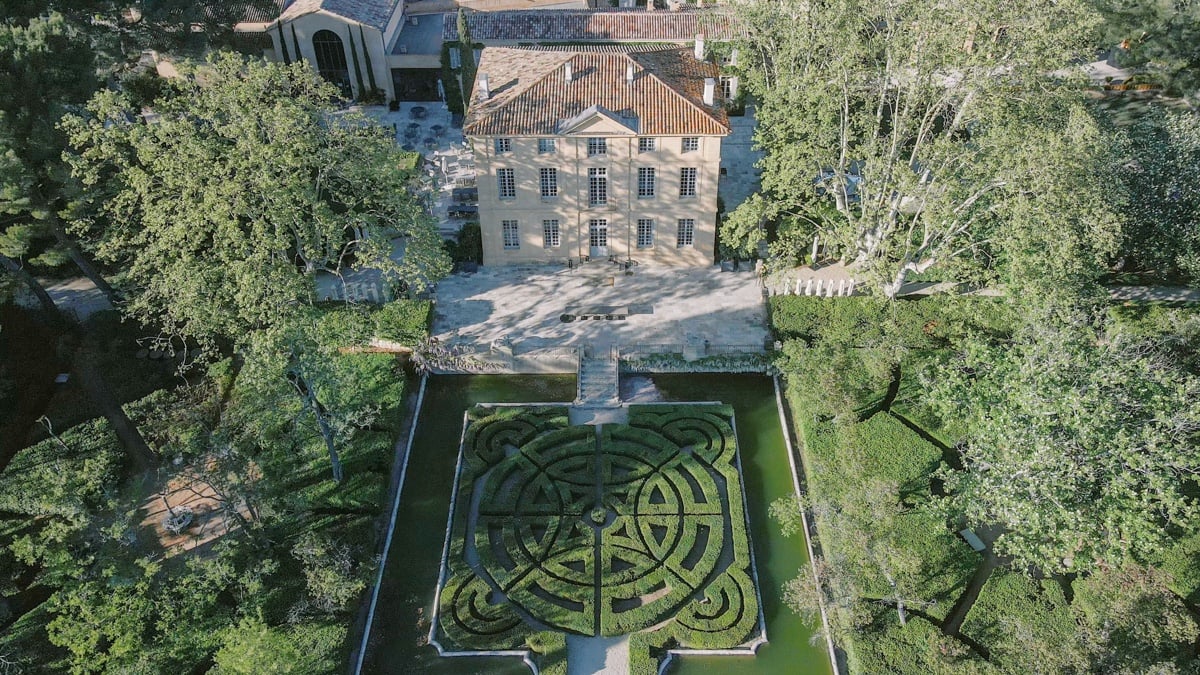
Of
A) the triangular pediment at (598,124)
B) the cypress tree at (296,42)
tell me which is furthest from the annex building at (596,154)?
the cypress tree at (296,42)

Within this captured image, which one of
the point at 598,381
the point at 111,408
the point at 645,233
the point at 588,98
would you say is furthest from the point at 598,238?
the point at 111,408

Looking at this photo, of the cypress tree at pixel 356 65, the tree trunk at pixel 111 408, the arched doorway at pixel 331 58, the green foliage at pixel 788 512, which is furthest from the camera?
the arched doorway at pixel 331 58

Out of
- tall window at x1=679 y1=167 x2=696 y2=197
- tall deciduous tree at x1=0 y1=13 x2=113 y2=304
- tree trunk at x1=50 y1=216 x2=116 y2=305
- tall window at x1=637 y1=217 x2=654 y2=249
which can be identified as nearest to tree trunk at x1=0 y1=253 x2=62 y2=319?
tall deciduous tree at x1=0 y1=13 x2=113 y2=304

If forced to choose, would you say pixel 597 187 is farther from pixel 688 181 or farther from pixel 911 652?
pixel 911 652

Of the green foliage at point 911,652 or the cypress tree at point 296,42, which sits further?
the cypress tree at point 296,42

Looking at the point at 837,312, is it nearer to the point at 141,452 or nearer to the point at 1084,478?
the point at 1084,478

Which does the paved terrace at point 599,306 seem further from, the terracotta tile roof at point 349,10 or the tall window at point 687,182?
the terracotta tile roof at point 349,10
